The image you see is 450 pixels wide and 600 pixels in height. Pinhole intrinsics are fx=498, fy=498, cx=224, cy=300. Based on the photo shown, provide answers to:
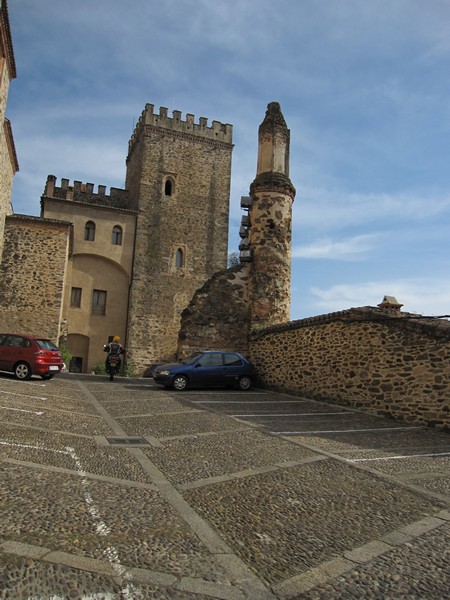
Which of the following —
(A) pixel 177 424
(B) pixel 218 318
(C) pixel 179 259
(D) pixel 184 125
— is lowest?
(A) pixel 177 424

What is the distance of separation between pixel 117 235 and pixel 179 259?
4.14 metres

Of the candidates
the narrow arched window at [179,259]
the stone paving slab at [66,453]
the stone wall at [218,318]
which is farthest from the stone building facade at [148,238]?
the stone paving slab at [66,453]

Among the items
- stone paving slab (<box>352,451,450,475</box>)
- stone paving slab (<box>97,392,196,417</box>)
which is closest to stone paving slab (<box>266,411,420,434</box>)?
stone paving slab (<box>352,451,450,475</box>)

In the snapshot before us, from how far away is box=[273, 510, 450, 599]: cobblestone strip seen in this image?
2893 mm

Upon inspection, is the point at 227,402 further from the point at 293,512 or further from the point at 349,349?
the point at 293,512

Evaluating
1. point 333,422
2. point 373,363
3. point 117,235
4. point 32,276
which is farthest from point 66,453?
point 117,235

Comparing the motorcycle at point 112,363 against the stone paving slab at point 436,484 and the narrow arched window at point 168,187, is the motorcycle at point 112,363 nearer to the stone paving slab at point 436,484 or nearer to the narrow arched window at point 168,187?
the stone paving slab at point 436,484

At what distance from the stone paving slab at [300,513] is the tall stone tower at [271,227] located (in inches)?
477

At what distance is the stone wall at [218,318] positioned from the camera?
17.4m

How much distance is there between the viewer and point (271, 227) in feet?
59.1

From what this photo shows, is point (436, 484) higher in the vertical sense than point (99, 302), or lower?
lower

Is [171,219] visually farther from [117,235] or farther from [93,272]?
[93,272]

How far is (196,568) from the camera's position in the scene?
9.88ft

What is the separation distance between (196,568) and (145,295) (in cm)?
2789
